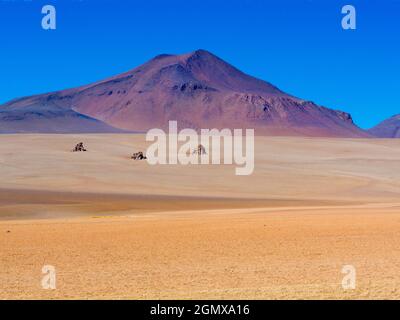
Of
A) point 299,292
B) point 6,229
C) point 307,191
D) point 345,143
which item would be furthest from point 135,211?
point 345,143

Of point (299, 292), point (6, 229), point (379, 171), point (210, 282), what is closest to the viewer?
point (299, 292)

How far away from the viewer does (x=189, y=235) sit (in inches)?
835

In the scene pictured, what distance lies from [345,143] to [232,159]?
106 feet

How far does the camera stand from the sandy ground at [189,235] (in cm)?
1223

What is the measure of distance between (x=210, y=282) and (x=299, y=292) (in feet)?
6.29

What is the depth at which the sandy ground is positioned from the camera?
12.2m

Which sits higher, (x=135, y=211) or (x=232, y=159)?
(x=232, y=159)

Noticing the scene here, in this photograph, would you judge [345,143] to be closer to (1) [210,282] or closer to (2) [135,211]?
(2) [135,211]

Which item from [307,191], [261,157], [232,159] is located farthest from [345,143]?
[307,191]

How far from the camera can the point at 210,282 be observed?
41.3ft
